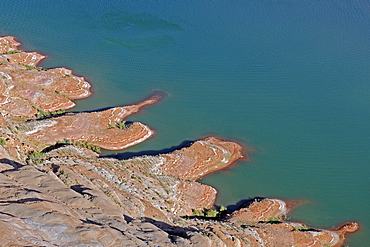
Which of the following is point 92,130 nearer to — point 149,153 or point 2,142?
point 149,153

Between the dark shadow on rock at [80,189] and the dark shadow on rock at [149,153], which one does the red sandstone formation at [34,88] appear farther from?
the dark shadow on rock at [80,189]

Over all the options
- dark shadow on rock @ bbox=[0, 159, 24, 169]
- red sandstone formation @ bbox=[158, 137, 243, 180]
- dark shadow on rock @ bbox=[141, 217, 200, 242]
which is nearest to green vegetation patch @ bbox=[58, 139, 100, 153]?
red sandstone formation @ bbox=[158, 137, 243, 180]

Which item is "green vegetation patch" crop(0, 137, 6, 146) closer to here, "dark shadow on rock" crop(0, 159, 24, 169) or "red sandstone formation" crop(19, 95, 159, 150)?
"dark shadow on rock" crop(0, 159, 24, 169)

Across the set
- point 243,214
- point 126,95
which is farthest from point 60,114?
point 243,214

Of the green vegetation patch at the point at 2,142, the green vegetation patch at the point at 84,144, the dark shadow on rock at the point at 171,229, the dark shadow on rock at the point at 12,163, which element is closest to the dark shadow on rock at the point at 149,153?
the green vegetation patch at the point at 84,144

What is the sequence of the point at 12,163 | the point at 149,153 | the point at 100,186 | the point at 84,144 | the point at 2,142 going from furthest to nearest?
the point at 149,153, the point at 84,144, the point at 2,142, the point at 100,186, the point at 12,163

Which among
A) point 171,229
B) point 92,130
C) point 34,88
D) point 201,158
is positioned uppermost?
point 34,88

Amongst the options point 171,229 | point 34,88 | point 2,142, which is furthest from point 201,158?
point 34,88
